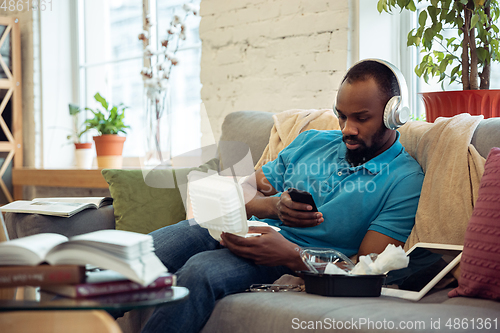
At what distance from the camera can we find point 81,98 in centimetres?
394

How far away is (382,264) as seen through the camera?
112 centimetres

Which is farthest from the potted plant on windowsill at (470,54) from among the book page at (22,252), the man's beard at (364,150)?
the book page at (22,252)

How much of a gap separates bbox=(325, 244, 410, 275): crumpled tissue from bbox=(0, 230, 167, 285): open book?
1.78 ft

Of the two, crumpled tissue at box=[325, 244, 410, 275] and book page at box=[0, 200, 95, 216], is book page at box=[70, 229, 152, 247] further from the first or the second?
book page at box=[0, 200, 95, 216]

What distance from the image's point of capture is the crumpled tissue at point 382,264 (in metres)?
1.11

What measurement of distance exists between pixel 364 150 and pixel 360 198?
16 cm

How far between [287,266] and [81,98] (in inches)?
123

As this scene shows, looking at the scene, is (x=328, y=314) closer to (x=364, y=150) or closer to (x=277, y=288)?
(x=277, y=288)

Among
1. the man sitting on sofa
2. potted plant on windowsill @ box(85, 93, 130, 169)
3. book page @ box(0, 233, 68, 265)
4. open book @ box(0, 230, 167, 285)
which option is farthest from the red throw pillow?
potted plant on windowsill @ box(85, 93, 130, 169)

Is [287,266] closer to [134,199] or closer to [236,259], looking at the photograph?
[236,259]

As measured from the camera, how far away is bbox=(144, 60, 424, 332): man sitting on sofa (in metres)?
1.28

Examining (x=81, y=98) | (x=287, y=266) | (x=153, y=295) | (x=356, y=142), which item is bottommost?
(x=287, y=266)

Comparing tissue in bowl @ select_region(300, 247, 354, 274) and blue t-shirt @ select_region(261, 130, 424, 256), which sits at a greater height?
blue t-shirt @ select_region(261, 130, 424, 256)

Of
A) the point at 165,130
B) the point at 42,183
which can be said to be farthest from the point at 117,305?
the point at 42,183
